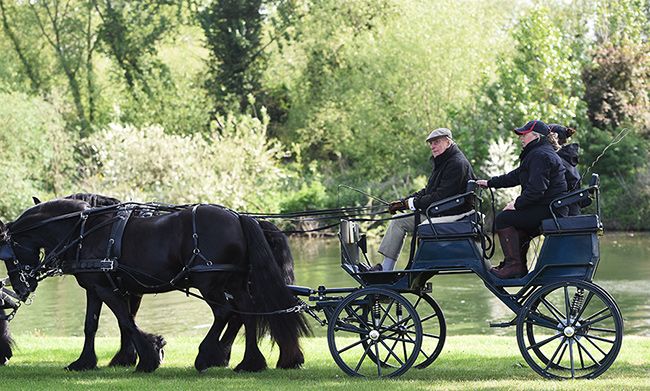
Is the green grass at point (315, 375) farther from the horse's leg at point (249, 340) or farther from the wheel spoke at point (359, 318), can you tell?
the wheel spoke at point (359, 318)

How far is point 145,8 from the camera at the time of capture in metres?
50.9

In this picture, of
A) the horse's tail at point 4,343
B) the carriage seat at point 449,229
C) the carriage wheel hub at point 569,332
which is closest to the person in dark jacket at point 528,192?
the carriage seat at point 449,229

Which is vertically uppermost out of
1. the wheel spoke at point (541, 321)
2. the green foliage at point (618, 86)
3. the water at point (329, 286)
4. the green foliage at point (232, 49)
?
the green foliage at point (232, 49)

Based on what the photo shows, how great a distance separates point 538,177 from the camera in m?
8.82

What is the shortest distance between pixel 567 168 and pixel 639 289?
41.8 feet

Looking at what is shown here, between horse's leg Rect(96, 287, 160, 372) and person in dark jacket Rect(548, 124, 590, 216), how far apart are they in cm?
405

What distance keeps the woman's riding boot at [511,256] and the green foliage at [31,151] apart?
93.3ft

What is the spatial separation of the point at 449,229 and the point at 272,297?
5.81 ft

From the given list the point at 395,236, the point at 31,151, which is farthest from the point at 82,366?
the point at 31,151

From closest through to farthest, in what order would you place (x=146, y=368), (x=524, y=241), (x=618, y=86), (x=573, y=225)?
(x=573, y=225), (x=524, y=241), (x=146, y=368), (x=618, y=86)

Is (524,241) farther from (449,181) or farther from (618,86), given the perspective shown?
(618,86)

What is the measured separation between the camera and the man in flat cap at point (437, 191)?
9.36 meters

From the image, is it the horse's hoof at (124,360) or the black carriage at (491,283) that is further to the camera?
the horse's hoof at (124,360)

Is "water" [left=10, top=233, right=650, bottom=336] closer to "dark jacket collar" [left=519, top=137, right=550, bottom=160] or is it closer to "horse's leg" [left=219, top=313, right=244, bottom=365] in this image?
"horse's leg" [left=219, top=313, right=244, bottom=365]
